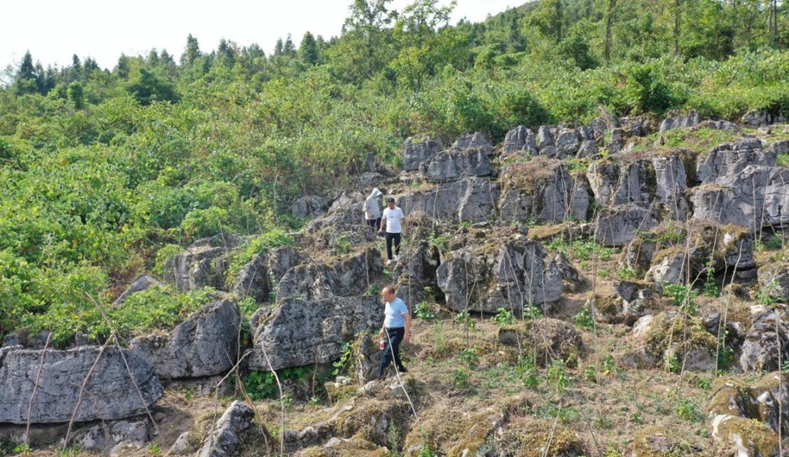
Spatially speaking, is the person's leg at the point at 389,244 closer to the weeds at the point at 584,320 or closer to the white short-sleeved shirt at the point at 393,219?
the white short-sleeved shirt at the point at 393,219

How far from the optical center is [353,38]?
3170 cm

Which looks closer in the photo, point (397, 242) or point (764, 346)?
point (764, 346)

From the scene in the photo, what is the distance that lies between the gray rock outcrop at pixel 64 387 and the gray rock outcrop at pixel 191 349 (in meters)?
0.76

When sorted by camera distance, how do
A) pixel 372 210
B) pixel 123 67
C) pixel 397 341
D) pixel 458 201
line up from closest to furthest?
1. pixel 397 341
2. pixel 372 210
3. pixel 458 201
4. pixel 123 67

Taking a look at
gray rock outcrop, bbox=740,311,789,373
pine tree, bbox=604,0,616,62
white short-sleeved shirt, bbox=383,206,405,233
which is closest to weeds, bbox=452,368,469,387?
gray rock outcrop, bbox=740,311,789,373

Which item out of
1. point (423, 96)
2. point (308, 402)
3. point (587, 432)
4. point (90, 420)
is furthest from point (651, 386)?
point (423, 96)

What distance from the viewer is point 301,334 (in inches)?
324

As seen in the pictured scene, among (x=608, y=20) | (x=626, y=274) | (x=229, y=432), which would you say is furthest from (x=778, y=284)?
(x=608, y=20)

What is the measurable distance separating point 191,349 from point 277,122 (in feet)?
46.2

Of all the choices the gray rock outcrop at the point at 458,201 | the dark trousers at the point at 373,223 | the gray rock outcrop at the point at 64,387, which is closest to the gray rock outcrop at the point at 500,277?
the dark trousers at the point at 373,223

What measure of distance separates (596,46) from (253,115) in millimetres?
17412

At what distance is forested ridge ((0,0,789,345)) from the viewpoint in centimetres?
1132

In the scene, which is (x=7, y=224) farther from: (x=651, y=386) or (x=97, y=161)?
(x=651, y=386)

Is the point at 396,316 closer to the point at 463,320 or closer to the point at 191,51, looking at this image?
the point at 463,320
